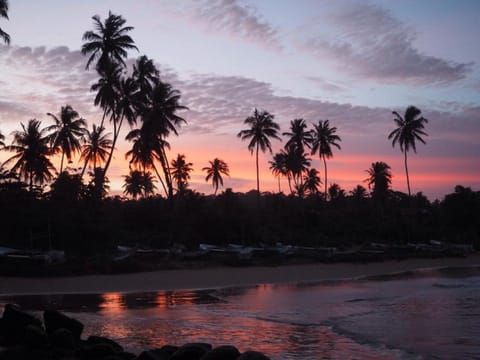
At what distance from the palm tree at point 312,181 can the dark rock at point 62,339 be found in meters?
70.5

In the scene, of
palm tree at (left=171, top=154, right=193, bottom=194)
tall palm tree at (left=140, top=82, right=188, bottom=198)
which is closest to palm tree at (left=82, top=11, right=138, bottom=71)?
tall palm tree at (left=140, top=82, right=188, bottom=198)

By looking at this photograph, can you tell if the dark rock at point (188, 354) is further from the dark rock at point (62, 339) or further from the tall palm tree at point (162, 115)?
the tall palm tree at point (162, 115)

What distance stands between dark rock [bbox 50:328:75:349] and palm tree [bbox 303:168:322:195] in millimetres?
70545

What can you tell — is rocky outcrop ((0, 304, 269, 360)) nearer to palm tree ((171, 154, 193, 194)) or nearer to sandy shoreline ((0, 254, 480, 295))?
sandy shoreline ((0, 254, 480, 295))

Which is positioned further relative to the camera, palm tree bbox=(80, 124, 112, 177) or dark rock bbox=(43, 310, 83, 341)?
palm tree bbox=(80, 124, 112, 177)

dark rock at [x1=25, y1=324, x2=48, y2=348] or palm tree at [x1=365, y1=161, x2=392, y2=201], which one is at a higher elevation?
palm tree at [x1=365, y1=161, x2=392, y2=201]

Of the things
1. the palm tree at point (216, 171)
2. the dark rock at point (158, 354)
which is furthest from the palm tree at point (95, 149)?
the dark rock at point (158, 354)

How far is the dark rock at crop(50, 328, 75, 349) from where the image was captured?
30.3 ft

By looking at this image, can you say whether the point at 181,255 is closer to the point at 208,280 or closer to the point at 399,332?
the point at 208,280

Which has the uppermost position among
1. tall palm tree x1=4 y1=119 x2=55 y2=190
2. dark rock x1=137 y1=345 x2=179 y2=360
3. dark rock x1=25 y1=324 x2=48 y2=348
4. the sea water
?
tall palm tree x1=4 y1=119 x2=55 y2=190

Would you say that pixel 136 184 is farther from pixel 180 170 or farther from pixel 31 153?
pixel 31 153

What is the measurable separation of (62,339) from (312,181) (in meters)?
71.5

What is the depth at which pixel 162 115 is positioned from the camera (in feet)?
136

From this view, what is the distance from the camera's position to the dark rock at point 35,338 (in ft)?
29.7
